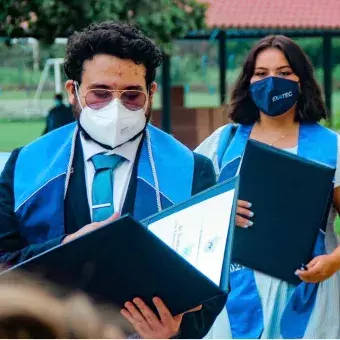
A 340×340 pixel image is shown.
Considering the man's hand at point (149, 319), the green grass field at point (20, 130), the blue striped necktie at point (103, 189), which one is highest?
the blue striped necktie at point (103, 189)

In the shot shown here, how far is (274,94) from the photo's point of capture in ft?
10.7

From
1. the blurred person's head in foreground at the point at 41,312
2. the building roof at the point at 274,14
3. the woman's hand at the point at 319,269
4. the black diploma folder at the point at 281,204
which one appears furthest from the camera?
the building roof at the point at 274,14

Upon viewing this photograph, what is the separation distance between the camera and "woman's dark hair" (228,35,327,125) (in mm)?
3334

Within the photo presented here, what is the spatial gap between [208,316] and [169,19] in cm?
920

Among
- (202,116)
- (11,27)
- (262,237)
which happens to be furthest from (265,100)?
(202,116)

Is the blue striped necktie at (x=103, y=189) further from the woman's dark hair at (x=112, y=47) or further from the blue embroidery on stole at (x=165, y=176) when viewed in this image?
the woman's dark hair at (x=112, y=47)

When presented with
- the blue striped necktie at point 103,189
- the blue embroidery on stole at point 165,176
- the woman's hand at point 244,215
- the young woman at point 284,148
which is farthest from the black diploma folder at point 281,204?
the blue striped necktie at point 103,189

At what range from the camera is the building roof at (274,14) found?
52.6ft

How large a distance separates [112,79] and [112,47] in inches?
3.0

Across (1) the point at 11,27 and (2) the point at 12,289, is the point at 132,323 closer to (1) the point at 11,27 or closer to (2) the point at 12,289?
(2) the point at 12,289

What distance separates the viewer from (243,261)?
3090mm

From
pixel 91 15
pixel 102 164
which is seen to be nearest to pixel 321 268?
pixel 102 164

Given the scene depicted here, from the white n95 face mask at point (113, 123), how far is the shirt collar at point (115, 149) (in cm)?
1

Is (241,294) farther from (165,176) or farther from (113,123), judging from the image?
(113,123)
